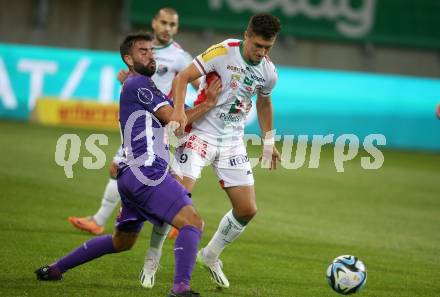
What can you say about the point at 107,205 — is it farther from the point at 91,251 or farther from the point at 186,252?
the point at 186,252

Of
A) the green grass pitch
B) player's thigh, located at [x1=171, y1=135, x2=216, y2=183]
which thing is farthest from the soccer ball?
player's thigh, located at [x1=171, y1=135, x2=216, y2=183]

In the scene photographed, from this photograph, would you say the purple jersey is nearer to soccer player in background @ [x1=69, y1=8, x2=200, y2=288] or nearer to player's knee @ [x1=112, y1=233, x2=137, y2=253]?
player's knee @ [x1=112, y1=233, x2=137, y2=253]

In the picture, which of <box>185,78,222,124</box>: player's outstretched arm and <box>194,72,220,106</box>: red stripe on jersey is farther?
<box>194,72,220,106</box>: red stripe on jersey

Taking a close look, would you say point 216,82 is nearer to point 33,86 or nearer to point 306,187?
point 306,187

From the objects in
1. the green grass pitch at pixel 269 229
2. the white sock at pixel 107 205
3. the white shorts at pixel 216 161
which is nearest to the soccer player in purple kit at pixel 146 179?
the green grass pitch at pixel 269 229

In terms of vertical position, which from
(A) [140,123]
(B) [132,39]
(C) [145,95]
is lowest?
(A) [140,123]

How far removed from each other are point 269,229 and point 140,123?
468cm

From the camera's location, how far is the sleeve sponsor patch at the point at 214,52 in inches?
315

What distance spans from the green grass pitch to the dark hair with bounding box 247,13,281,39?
7.36ft

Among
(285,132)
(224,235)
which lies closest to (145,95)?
(224,235)

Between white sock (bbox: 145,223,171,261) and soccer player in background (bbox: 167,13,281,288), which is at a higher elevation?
soccer player in background (bbox: 167,13,281,288)

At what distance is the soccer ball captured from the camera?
725 centimetres

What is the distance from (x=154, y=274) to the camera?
25.5 feet

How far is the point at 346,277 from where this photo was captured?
7262 mm
